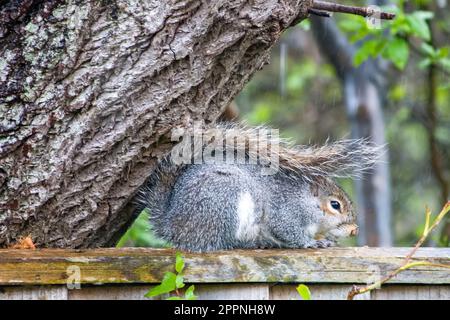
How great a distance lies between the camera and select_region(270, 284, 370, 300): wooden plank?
179 centimetres

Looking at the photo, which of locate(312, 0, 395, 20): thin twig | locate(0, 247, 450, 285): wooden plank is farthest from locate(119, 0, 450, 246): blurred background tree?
locate(0, 247, 450, 285): wooden plank

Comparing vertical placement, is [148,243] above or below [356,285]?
above

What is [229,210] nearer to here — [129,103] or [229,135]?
[229,135]

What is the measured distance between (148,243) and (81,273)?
1.59m

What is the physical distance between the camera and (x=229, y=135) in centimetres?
204

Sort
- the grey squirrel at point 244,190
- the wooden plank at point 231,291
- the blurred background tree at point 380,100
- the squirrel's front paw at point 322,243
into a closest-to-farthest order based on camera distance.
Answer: the wooden plank at point 231,291 < the grey squirrel at point 244,190 < the squirrel's front paw at point 322,243 < the blurred background tree at point 380,100

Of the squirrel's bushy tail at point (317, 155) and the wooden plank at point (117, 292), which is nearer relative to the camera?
the wooden plank at point (117, 292)

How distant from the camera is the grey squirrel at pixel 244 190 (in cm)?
200

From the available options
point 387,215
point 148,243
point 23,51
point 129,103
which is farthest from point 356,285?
point 387,215

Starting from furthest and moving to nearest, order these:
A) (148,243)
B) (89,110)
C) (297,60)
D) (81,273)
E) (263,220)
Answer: (297,60), (148,243), (263,220), (89,110), (81,273)

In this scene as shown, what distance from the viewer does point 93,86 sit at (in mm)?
1812

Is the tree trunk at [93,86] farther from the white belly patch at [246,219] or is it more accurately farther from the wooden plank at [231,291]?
the wooden plank at [231,291]

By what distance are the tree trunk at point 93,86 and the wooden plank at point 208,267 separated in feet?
0.48

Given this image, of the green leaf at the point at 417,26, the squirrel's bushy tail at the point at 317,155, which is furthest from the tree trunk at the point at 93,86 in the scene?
the green leaf at the point at 417,26
